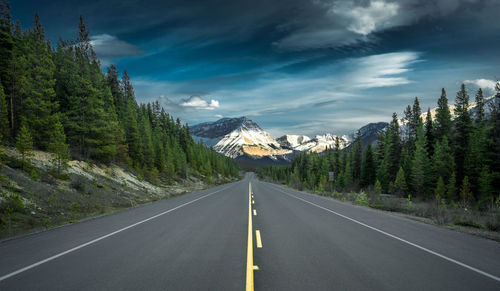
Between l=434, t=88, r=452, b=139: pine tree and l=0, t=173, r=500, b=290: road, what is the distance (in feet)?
148

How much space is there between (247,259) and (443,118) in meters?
53.5

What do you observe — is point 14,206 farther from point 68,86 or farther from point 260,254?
point 68,86

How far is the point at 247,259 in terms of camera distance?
6.06 m

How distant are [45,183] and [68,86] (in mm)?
16343

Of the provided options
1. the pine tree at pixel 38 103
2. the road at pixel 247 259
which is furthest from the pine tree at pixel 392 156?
the pine tree at pixel 38 103

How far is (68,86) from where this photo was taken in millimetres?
27922

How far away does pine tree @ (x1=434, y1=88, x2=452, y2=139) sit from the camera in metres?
45.0

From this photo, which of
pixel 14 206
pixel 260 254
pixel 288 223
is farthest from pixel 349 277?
pixel 14 206

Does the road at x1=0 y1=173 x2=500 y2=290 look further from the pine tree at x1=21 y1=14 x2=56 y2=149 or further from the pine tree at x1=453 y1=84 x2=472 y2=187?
the pine tree at x1=453 y1=84 x2=472 y2=187

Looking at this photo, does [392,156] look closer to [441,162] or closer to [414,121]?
[414,121]

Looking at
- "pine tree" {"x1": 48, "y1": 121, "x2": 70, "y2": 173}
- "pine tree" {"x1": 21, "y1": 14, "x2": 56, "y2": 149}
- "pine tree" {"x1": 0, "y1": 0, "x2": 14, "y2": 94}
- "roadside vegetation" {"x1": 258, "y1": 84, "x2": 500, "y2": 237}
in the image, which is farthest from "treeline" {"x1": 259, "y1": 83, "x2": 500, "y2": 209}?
"pine tree" {"x1": 0, "y1": 0, "x2": 14, "y2": 94}

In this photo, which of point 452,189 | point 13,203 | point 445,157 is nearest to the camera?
point 13,203

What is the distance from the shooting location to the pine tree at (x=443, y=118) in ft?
148

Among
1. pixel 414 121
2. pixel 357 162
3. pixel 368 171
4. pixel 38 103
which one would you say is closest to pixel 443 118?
pixel 414 121
